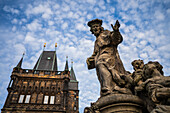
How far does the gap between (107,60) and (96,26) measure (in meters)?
1.08

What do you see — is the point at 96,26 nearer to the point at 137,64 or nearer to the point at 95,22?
the point at 95,22

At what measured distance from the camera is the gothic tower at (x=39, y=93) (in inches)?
1001

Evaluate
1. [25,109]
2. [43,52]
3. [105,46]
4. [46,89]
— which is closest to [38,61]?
[43,52]

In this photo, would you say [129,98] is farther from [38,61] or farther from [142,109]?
[38,61]

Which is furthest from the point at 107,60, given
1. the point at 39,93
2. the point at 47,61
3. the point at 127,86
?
the point at 47,61

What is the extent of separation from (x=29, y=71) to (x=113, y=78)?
30.8m

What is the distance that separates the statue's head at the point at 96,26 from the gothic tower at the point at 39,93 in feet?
77.7

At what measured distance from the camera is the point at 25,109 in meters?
24.9

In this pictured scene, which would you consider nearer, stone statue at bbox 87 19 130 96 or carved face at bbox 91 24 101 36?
stone statue at bbox 87 19 130 96

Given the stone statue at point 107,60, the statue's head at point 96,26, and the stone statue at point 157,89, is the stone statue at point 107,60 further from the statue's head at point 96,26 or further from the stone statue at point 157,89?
the stone statue at point 157,89

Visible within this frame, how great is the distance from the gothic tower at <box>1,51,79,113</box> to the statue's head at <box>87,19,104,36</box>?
23.7m

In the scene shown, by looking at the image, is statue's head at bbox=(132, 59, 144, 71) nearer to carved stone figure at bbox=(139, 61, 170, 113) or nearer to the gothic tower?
carved stone figure at bbox=(139, 61, 170, 113)

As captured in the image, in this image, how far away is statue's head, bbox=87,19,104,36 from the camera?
12.3ft

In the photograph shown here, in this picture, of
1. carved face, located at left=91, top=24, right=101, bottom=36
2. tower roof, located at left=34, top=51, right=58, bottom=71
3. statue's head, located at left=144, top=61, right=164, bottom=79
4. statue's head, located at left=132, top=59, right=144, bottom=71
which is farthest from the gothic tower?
statue's head, located at left=144, top=61, right=164, bottom=79
